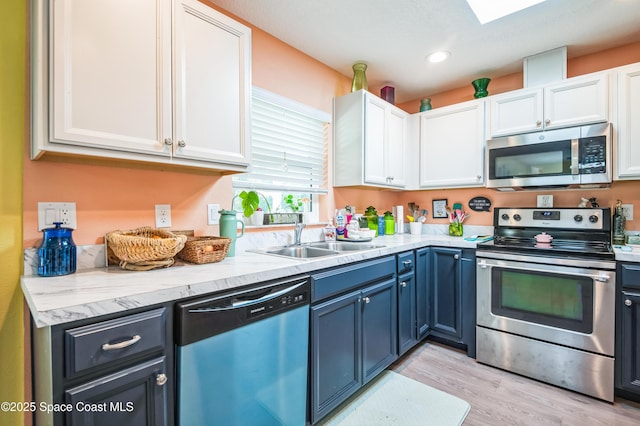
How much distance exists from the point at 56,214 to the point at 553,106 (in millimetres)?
3244

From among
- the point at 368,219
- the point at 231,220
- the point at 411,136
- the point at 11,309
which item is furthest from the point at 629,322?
the point at 11,309

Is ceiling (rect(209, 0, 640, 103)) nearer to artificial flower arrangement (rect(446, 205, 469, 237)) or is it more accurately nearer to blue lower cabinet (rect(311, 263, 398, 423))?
artificial flower arrangement (rect(446, 205, 469, 237))

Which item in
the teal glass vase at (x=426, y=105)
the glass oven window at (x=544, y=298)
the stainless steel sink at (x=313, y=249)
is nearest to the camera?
the glass oven window at (x=544, y=298)

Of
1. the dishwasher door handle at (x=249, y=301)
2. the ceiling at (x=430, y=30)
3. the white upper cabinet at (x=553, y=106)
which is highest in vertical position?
the ceiling at (x=430, y=30)

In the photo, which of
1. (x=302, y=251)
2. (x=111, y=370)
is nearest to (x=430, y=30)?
(x=302, y=251)

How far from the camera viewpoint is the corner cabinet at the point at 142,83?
1099mm

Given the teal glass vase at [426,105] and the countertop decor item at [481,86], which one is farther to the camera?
A: the teal glass vase at [426,105]

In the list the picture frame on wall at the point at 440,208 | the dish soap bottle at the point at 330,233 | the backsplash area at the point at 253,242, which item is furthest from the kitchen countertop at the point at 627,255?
the dish soap bottle at the point at 330,233

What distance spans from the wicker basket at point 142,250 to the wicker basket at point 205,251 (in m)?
0.11

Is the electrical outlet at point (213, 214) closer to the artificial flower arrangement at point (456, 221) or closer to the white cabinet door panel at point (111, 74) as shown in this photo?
the white cabinet door panel at point (111, 74)

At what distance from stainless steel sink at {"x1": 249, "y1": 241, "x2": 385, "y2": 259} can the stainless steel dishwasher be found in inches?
23.4

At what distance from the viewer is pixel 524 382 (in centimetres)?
207

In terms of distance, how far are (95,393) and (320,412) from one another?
3.55 ft

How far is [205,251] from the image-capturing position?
1.46m
